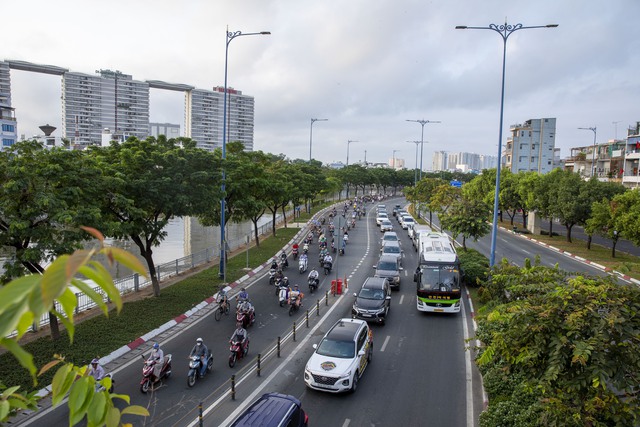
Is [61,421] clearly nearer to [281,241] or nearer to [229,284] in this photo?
[229,284]

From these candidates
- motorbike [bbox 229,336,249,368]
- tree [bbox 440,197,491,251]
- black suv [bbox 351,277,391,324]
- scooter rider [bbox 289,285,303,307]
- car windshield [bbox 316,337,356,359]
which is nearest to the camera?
car windshield [bbox 316,337,356,359]

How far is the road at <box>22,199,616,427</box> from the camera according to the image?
11.3 metres

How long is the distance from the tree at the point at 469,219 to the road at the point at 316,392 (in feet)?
24.8

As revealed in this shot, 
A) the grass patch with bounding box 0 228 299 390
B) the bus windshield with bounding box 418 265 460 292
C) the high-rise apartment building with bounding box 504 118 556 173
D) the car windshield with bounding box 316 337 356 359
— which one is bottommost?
the grass patch with bounding box 0 228 299 390

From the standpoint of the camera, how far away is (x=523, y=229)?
54500 millimetres

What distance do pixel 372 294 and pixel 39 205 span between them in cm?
1280

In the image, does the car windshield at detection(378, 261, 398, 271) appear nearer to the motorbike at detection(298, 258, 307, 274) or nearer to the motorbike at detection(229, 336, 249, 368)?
the motorbike at detection(298, 258, 307, 274)

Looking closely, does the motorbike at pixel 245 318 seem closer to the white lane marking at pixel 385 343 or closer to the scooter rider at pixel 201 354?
the scooter rider at pixel 201 354

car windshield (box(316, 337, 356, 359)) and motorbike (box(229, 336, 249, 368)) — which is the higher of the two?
car windshield (box(316, 337, 356, 359))

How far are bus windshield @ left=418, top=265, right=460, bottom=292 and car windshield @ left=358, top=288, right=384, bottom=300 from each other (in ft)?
6.14

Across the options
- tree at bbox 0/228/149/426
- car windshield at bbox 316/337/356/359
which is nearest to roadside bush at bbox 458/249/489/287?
car windshield at bbox 316/337/356/359

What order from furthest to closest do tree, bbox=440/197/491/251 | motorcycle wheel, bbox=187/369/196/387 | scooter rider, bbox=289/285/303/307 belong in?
1. tree, bbox=440/197/491/251
2. scooter rider, bbox=289/285/303/307
3. motorcycle wheel, bbox=187/369/196/387

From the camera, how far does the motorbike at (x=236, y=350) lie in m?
14.1

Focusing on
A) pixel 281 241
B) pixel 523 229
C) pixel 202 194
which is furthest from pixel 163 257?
pixel 523 229
